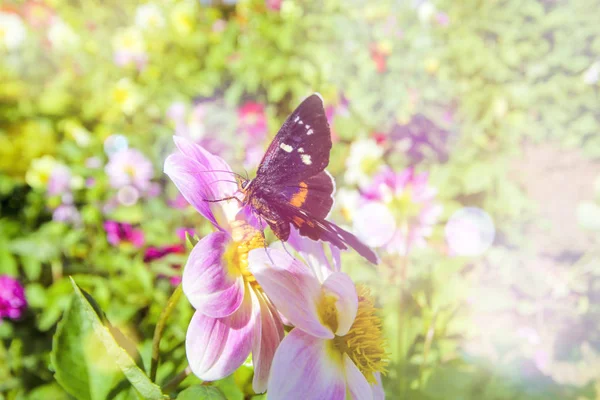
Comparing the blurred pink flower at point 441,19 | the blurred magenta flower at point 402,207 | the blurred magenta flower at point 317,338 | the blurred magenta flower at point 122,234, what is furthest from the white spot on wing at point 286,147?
the blurred pink flower at point 441,19

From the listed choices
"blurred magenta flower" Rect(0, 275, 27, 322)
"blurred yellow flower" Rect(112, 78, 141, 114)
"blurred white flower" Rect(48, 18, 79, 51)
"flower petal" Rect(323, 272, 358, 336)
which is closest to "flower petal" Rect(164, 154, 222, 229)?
"flower petal" Rect(323, 272, 358, 336)

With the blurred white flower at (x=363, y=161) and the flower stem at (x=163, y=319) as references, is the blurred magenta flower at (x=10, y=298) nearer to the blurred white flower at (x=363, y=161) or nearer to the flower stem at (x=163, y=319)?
the flower stem at (x=163, y=319)

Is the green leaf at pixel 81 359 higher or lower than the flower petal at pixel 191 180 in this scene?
lower

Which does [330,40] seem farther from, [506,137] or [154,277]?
[154,277]

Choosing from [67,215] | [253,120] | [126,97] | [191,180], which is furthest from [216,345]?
[126,97]

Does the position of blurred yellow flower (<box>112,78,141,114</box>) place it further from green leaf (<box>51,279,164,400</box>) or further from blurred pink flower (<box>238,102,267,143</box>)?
green leaf (<box>51,279,164,400</box>)

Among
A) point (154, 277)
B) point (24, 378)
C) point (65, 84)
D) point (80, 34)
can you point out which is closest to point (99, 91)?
point (65, 84)
